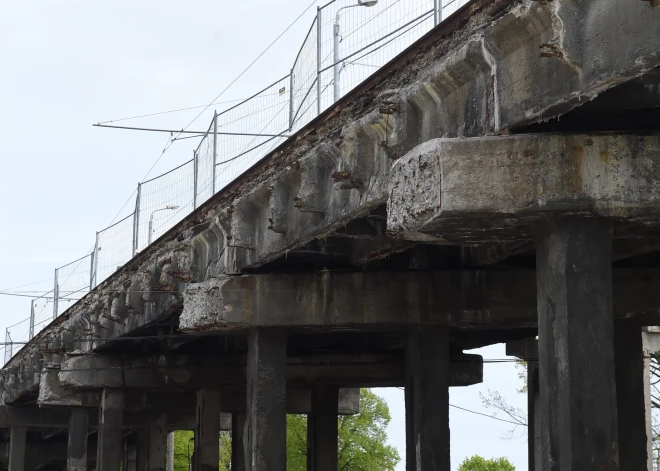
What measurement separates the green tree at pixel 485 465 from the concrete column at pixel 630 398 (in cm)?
4160

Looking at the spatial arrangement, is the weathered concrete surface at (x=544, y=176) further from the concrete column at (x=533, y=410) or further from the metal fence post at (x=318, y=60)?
the concrete column at (x=533, y=410)

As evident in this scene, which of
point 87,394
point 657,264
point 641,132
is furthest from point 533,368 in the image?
point 641,132

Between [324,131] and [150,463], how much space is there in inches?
1198

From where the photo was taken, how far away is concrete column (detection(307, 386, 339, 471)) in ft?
95.7

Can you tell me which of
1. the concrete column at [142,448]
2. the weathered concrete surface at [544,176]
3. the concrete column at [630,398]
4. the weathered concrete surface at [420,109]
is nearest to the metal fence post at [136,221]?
the weathered concrete surface at [420,109]

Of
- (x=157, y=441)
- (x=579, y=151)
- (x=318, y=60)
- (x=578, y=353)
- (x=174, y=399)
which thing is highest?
(x=318, y=60)

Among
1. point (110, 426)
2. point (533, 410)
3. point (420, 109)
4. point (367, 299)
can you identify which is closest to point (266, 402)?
point (367, 299)

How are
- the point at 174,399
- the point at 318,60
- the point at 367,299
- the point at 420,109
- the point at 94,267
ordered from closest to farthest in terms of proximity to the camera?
the point at 420,109 < the point at 318,60 < the point at 367,299 < the point at 94,267 < the point at 174,399

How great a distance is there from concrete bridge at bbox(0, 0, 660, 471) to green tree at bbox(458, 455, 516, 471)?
28.6m

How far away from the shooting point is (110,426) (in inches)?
1164

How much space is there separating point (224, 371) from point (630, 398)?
1172cm

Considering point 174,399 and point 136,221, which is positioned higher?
point 136,221

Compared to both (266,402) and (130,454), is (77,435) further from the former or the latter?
(130,454)

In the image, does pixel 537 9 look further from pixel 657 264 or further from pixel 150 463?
pixel 150 463
